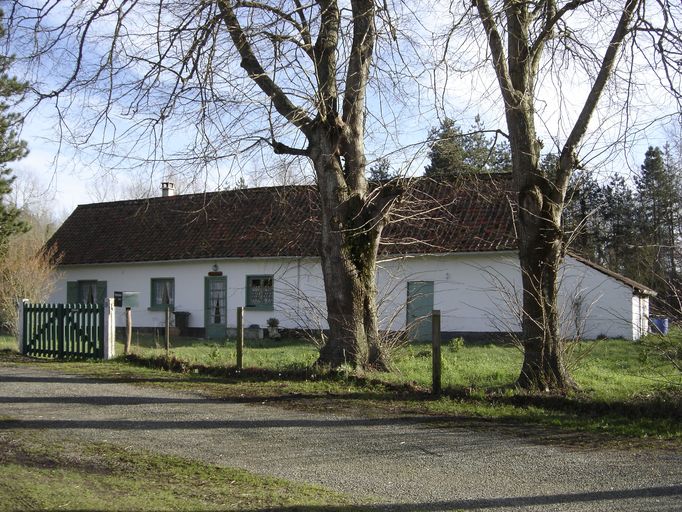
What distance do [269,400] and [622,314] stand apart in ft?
43.4

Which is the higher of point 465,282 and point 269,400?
point 465,282

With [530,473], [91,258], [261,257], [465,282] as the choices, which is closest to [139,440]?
[530,473]

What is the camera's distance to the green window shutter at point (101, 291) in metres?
28.9

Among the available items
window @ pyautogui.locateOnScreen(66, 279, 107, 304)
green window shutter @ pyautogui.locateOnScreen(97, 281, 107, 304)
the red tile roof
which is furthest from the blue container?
window @ pyautogui.locateOnScreen(66, 279, 107, 304)

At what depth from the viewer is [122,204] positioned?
31.6 meters

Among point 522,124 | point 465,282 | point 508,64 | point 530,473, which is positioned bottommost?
point 530,473

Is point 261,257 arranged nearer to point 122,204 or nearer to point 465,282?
point 465,282

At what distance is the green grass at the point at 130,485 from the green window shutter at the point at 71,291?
922 inches

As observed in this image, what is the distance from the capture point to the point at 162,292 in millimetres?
27438

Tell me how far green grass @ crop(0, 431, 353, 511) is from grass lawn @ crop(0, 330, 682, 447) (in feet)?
11.5

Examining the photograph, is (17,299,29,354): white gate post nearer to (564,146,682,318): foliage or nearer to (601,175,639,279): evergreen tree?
(564,146,682,318): foliage

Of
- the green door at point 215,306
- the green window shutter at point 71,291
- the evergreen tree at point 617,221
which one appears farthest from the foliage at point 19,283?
the evergreen tree at point 617,221

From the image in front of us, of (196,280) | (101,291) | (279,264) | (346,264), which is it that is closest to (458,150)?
(346,264)

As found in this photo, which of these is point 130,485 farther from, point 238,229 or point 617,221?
point 617,221
